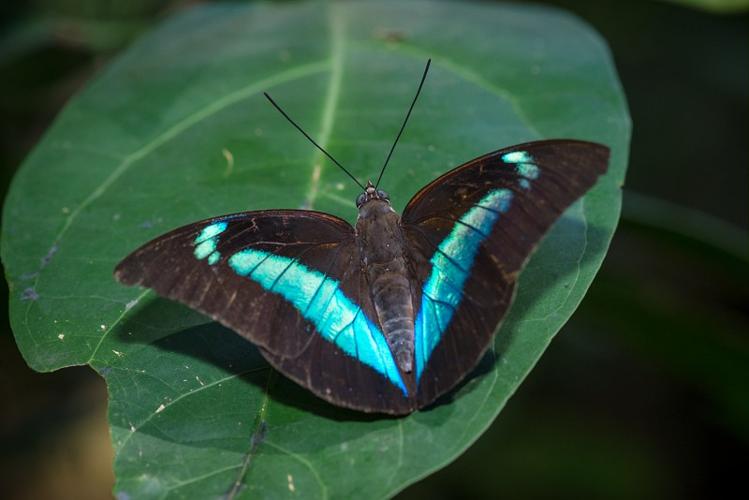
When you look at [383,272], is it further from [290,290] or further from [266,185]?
[266,185]

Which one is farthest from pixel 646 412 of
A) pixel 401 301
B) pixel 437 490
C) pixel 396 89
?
pixel 401 301

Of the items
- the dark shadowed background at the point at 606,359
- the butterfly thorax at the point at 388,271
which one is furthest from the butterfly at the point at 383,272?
the dark shadowed background at the point at 606,359

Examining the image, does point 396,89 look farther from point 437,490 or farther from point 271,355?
point 437,490

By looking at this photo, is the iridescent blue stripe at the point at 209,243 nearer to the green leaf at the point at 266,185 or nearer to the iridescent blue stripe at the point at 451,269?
the green leaf at the point at 266,185

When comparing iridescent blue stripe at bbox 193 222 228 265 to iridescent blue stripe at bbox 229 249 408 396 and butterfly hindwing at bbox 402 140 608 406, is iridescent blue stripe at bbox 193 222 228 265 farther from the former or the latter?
butterfly hindwing at bbox 402 140 608 406

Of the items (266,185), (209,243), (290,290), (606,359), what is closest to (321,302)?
(290,290)
